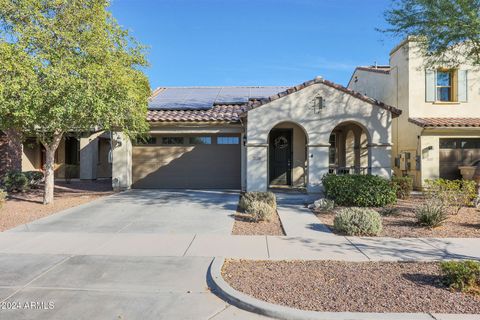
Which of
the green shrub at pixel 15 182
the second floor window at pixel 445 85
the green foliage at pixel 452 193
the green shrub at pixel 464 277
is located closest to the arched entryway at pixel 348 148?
the second floor window at pixel 445 85

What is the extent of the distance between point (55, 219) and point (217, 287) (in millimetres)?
6604

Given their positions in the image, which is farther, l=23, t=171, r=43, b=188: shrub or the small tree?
l=23, t=171, r=43, b=188: shrub

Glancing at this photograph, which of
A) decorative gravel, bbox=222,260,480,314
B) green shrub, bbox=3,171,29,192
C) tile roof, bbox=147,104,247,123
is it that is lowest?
decorative gravel, bbox=222,260,480,314

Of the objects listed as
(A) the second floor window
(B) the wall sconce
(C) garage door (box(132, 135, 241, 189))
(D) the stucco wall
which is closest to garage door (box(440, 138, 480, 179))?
(A) the second floor window

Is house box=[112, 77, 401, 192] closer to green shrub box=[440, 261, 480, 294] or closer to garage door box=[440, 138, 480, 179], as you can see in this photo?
garage door box=[440, 138, 480, 179]

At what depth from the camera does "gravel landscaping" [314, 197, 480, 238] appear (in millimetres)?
7656

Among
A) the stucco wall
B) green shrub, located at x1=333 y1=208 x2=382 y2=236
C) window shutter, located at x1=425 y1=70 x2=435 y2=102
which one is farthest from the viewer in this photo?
window shutter, located at x1=425 y1=70 x2=435 y2=102

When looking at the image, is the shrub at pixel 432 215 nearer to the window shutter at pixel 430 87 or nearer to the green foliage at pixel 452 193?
the green foliage at pixel 452 193

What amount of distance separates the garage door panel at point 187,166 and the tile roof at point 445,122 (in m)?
7.90

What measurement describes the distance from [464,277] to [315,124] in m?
9.68

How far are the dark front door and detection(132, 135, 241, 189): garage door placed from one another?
1.70m

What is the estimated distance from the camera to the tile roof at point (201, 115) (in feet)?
50.4

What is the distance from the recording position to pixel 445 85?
1614 cm

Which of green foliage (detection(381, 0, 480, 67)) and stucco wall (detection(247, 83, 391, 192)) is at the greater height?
green foliage (detection(381, 0, 480, 67))
